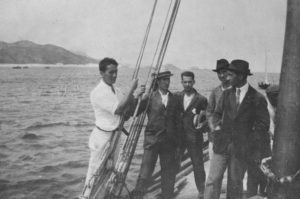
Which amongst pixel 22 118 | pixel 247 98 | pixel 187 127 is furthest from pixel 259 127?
pixel 22 118

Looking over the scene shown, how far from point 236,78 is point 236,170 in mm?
1117

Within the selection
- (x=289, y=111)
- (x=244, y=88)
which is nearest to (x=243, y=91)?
(x=244, y=88)

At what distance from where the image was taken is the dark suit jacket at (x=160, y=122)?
4762 millimetres

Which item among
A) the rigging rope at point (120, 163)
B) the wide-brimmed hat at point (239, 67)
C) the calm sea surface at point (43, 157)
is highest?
the wide-brimmed hat at point (239, 67)

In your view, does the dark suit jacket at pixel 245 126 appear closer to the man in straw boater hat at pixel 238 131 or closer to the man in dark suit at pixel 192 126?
the man in straw boater hat at pixel 238 131

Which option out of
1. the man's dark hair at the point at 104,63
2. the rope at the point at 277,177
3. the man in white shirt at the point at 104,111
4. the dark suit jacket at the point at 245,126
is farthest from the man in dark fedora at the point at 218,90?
the rope at the point at 277,177

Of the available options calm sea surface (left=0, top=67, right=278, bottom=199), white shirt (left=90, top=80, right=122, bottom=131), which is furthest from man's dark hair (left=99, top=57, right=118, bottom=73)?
calm sea surface (left=0, top=67, right=278, bottom=199)

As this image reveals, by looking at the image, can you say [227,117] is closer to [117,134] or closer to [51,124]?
[117,134]

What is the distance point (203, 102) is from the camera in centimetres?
520

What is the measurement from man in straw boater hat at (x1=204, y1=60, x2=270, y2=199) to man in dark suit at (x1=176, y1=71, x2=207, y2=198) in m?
1.02

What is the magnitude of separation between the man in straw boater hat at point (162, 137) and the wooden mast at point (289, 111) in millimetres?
2474

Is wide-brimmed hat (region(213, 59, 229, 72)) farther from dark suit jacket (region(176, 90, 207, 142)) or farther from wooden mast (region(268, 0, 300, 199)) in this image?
wooden mast (region(268, 0, 300, 199))

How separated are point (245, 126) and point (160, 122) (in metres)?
1.34

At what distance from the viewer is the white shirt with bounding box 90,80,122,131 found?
3.90 m
